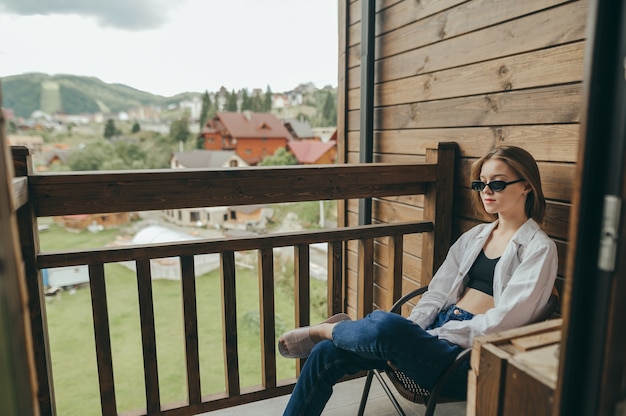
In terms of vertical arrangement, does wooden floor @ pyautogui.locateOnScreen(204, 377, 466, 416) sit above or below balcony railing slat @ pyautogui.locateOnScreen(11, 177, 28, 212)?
below

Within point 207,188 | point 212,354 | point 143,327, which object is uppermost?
point 207,188

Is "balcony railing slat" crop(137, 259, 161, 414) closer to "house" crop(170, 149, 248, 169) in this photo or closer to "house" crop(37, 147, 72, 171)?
"house" crop(170, 149, 248, 169)

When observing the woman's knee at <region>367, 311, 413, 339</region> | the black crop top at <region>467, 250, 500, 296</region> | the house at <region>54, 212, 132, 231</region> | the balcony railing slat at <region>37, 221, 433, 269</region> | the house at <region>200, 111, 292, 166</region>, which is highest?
the house at <region>200, 111, 292, 166</region>

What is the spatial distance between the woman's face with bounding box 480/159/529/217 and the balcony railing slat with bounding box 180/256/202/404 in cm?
128

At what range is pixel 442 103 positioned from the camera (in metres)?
2.61

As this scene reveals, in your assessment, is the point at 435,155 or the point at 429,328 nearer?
the point at 429,328

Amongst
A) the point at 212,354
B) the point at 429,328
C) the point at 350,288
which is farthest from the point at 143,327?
the point at 212,354

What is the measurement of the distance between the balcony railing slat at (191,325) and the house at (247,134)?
4.36 meters

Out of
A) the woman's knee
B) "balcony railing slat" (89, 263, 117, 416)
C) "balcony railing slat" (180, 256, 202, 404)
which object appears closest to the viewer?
the woman's knee

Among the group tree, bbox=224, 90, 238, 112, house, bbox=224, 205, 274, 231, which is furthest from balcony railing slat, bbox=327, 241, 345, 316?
house, bbox=224, 205, 274, 231

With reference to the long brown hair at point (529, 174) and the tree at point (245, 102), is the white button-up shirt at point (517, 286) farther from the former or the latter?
the tree at point (245, 102)

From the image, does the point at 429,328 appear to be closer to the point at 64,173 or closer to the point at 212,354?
the point at 64,173

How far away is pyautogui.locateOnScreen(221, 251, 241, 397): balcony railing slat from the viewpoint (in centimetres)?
199

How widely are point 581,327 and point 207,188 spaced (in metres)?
1.46
